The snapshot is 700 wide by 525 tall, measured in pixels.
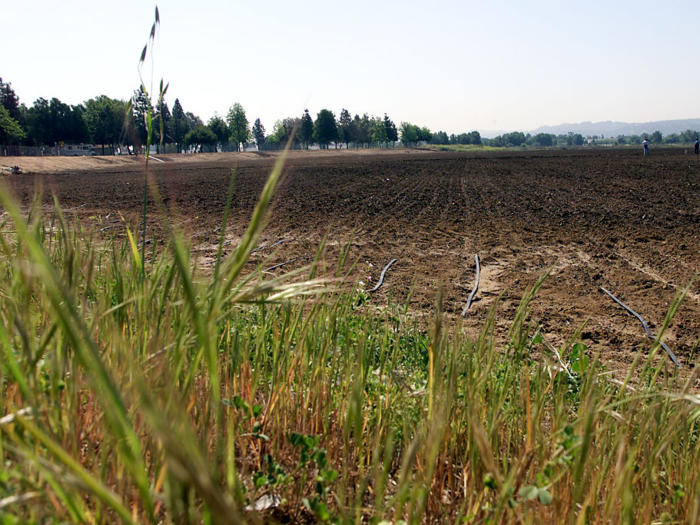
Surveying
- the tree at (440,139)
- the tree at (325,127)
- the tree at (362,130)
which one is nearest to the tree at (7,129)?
the tree at (325,127)

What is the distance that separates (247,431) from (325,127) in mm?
103452

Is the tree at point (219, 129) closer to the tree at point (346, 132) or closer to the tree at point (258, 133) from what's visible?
the tree at point (346, 132)

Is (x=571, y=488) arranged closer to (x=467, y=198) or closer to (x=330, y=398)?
(x=330, y=398)

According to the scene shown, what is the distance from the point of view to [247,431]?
5.27 ft

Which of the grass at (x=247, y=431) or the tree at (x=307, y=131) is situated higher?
the tree at (x=307, y=131)

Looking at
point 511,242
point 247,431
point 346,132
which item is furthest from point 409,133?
point 247,431

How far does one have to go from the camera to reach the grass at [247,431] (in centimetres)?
71

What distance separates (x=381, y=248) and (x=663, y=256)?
3606 mm

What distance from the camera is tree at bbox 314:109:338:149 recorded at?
332ft

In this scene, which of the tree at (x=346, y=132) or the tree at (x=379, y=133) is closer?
the tree at (x=346, y=132)

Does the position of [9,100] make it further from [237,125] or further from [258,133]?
[258,133]

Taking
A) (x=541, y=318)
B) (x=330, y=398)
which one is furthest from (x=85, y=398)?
(x=541, y=318)

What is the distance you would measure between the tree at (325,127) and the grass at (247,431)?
10214 centimetres

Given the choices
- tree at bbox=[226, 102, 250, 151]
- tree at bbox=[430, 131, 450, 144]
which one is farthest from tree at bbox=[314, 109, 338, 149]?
tree at bbox=[430, 131, 450, 144]
